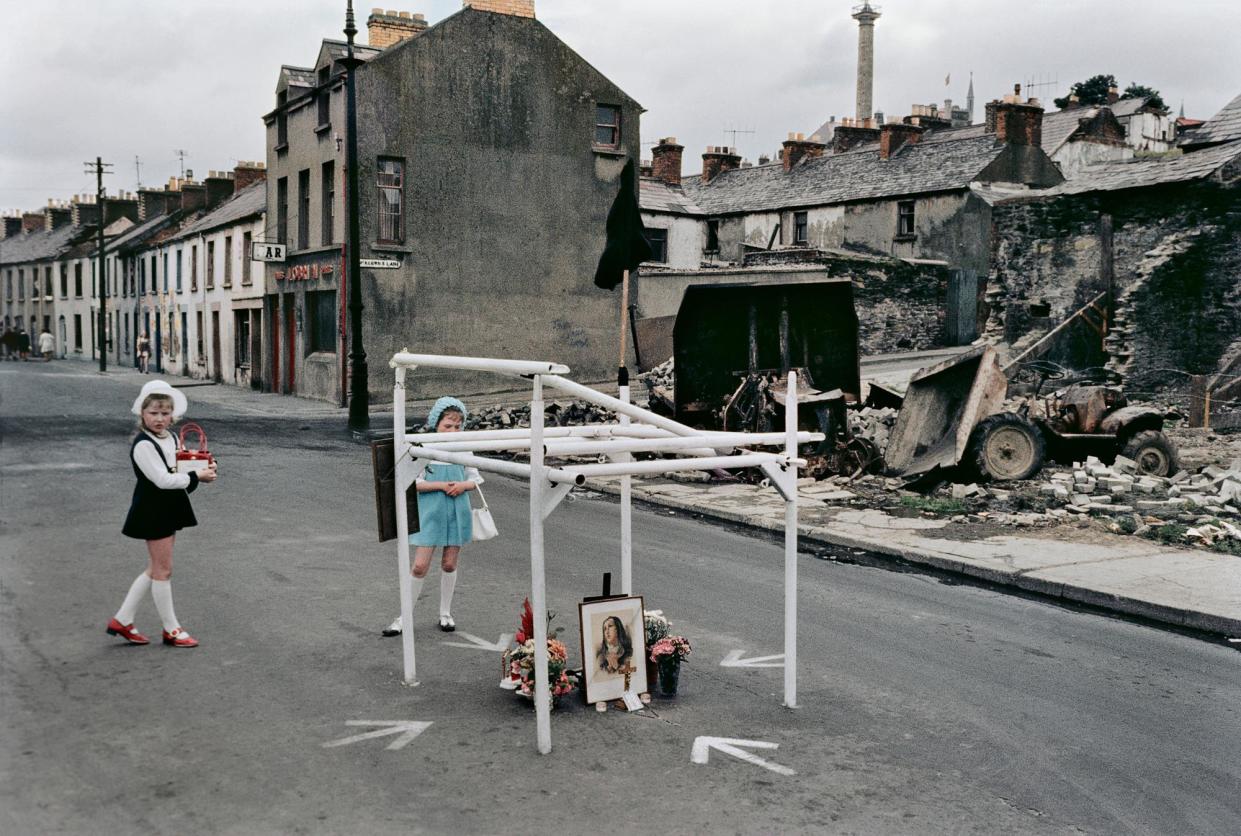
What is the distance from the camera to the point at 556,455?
5.01 m

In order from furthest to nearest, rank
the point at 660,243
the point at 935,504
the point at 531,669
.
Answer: the point at 660,243, the point at 935,504, the point at 531,669

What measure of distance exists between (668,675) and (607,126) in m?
27.6

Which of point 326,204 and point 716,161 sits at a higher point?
point 716,161

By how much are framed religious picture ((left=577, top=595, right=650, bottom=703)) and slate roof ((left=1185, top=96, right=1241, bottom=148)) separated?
20.7m

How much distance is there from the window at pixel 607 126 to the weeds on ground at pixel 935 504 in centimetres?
2101

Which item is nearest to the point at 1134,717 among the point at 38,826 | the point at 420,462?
the point at 420,462

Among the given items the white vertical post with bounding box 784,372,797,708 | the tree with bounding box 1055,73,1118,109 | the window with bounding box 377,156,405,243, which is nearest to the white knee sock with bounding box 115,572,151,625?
the white vertical post with bounding box 784,372,797,708

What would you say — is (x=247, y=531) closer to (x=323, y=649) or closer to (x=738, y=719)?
(x=323, y=649)

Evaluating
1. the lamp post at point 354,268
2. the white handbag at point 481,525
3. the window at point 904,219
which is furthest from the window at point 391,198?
the white handbag at point 481,525

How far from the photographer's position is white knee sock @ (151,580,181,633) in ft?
21.5

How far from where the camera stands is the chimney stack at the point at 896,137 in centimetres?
4125

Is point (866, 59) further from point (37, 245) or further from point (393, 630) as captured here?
point (393, 630)

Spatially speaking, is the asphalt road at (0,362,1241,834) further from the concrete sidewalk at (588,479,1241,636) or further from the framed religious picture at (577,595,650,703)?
the concrete sidewalk at (588,479,1241,636)

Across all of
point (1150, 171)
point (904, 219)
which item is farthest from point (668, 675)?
point (904, 219)
